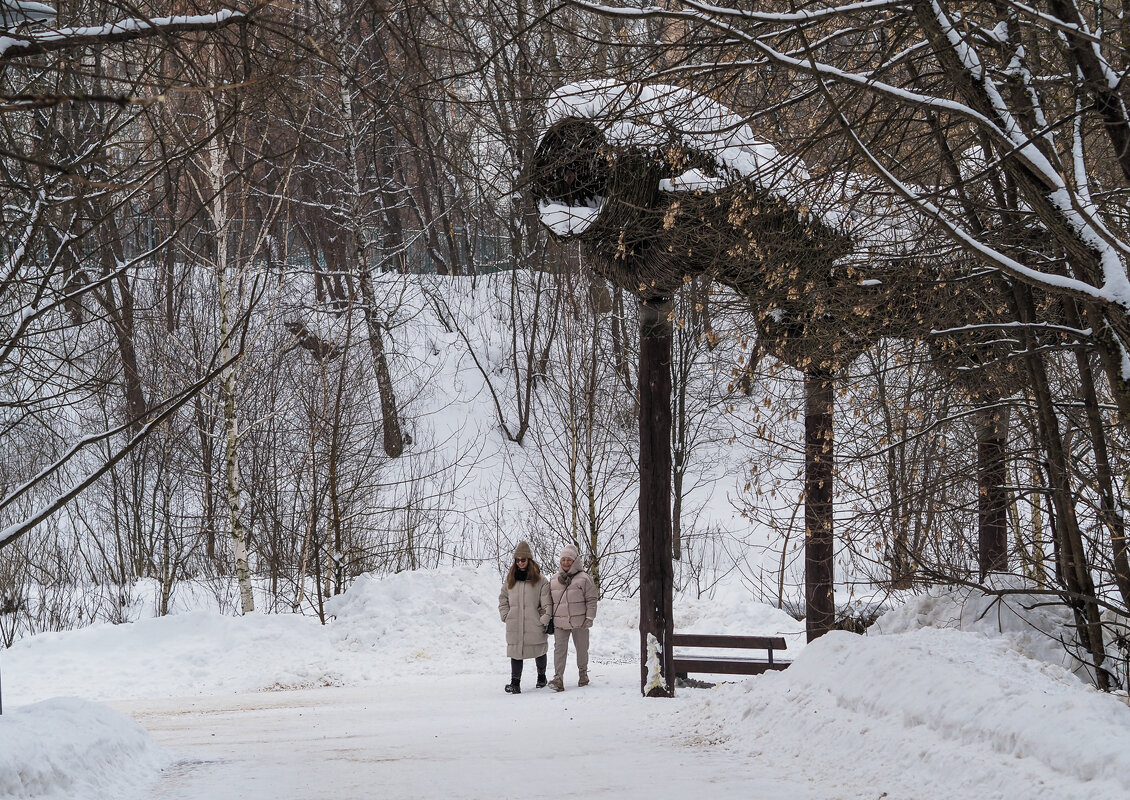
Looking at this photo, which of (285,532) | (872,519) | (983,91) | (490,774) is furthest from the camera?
(285,532)

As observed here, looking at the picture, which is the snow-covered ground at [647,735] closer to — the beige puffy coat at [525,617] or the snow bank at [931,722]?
the snow bank at [931,722]

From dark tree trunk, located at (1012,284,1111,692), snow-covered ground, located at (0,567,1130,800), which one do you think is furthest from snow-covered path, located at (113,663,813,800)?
dark tree trunk, located at (1012,284,1111,692)

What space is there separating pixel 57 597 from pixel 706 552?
11741mm

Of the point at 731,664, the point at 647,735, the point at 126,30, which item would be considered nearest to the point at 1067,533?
the point at 647,735

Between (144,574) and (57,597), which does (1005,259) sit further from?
(144,574)

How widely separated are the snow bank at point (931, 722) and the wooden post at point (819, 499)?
1.61 meters

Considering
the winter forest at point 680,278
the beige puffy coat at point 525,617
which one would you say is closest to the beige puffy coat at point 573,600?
the beige puffy coat at point 525,617

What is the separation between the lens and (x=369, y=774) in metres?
5.93

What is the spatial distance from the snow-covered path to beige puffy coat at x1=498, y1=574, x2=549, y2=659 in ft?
1.70

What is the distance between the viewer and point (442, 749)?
6.91 m

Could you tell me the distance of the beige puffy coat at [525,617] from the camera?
11375mm

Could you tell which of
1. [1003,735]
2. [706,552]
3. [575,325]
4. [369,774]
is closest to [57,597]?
[575,325]

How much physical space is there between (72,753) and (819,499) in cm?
612

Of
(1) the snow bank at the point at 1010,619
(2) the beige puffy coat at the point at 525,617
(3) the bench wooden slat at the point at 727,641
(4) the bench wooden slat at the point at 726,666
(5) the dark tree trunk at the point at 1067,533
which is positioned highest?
(5) the dark tree trunk at the point at 1067,533
